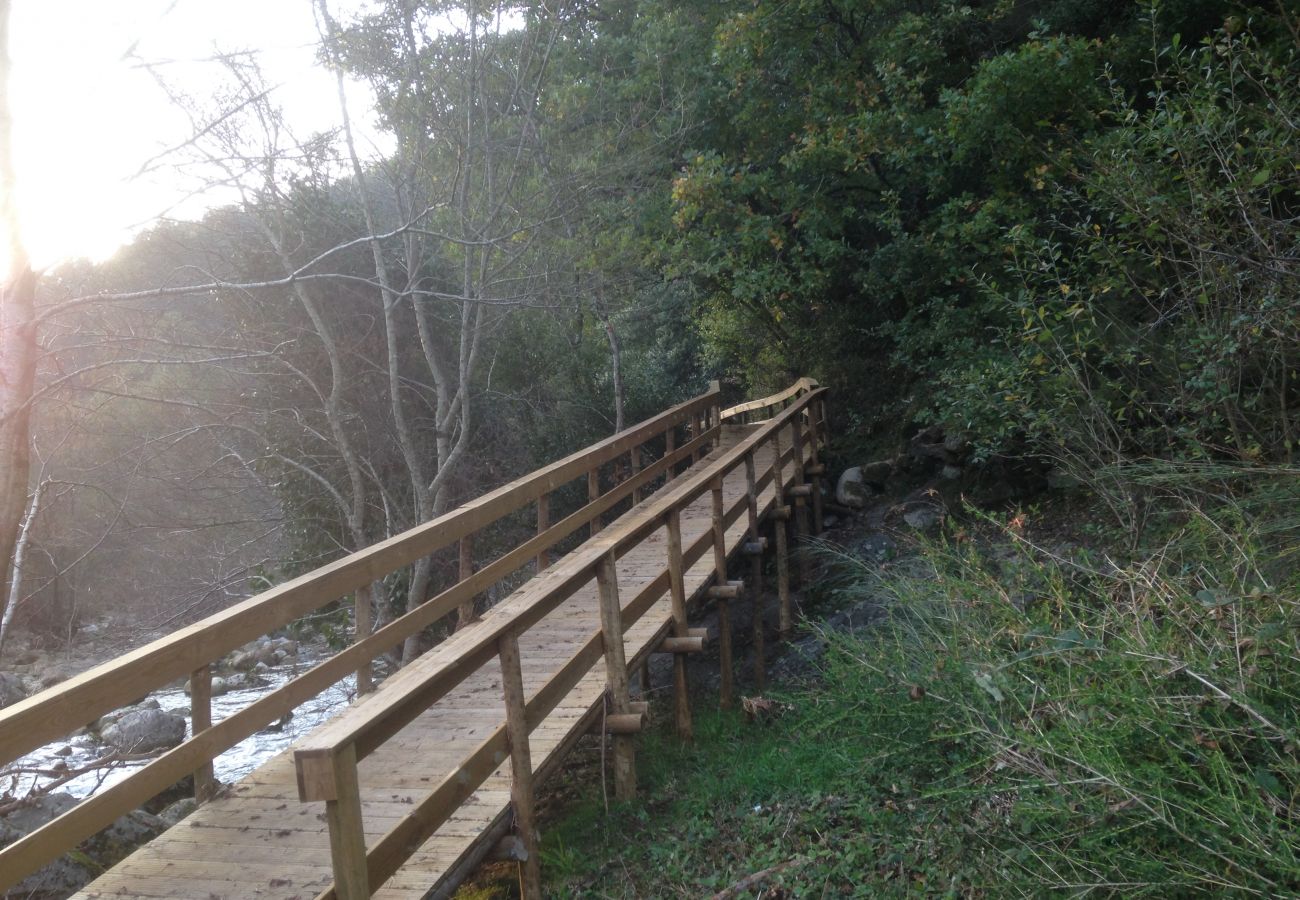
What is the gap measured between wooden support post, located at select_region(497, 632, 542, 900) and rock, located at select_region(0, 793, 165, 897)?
7.99 feet

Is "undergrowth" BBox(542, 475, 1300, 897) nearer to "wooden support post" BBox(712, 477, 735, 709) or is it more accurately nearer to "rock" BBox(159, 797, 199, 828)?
"wooden support post" BBox(712, 477, 735, 709)

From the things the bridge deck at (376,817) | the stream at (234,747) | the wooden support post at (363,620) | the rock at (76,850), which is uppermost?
the wooden support post at (363,620)

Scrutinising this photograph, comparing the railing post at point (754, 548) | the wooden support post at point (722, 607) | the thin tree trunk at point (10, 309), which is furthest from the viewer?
the railing post at point (754, 548)

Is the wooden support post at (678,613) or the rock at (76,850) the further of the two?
the wooden support post at (678,613)

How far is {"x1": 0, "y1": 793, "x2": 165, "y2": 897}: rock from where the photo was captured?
5.36 meters

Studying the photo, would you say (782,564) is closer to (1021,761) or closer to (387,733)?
(1021,761)

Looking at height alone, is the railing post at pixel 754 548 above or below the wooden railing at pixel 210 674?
below

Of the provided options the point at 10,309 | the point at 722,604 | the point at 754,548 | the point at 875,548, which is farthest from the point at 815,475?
the point at 10,309

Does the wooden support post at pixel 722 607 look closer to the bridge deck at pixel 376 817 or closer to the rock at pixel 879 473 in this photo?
the bridge deck at pixel 376 817

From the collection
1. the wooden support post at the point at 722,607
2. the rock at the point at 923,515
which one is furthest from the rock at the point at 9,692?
the rock at the point at 923,515

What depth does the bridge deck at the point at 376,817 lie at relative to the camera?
3486 millimetres

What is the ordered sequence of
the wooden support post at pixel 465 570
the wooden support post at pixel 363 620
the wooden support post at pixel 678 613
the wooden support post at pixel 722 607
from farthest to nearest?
the wooden support post at pixel 722 607 < the wooden support post at pixel 465 570 < the wooden support post at pixel 678 613 < the wooden support post at pixel 363 620

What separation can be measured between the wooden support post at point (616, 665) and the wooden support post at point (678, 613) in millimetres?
1026

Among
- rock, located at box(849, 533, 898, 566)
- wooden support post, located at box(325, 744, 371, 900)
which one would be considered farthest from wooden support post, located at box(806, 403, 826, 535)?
wooden support post, located at box(325, 744, 371, 900)
